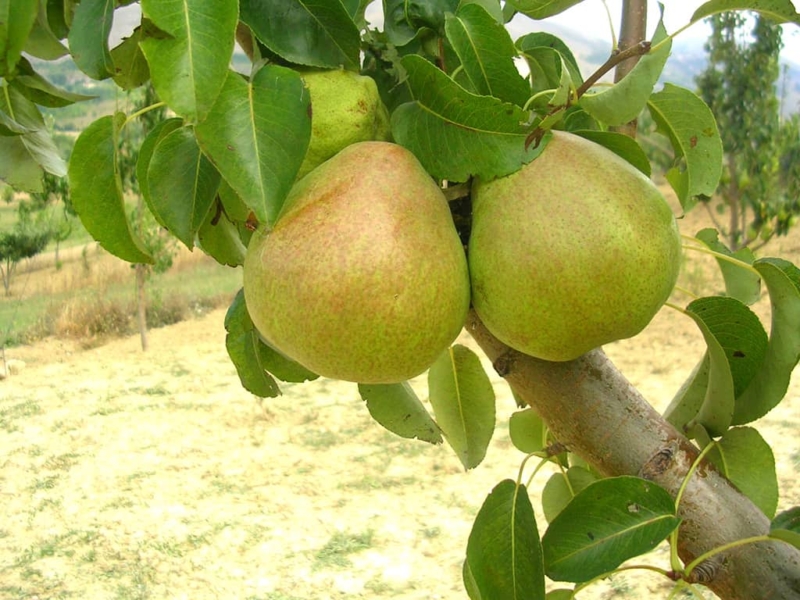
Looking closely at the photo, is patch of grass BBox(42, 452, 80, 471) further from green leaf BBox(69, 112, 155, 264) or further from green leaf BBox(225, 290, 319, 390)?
green leaf BBox(69, 112, 155, 264)

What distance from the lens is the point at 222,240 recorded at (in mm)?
773

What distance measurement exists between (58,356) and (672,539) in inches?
260

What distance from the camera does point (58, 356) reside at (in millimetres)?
6543

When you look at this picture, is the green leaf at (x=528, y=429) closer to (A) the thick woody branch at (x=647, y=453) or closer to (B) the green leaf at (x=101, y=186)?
(A) the thick woody branch at (x=647, y=453)

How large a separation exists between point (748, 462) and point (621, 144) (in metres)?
0.38

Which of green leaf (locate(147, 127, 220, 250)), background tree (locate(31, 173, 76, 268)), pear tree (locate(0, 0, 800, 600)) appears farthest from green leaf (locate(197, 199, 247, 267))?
background tree (locate(31, 173, 76, 268))

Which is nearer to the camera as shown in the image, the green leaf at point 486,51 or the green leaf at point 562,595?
the green leaf at point 486,51

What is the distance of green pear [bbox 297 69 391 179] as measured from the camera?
2.09 ft

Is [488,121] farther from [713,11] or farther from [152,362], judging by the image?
[152,362]

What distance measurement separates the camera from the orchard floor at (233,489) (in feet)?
10.6

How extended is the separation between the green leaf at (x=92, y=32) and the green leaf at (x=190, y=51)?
10 centimetres

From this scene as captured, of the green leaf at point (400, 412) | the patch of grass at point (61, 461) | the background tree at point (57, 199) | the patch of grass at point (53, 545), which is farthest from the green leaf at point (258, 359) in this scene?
the background tree at point (57, 199)

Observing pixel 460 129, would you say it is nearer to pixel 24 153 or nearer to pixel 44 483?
pixel 24 153

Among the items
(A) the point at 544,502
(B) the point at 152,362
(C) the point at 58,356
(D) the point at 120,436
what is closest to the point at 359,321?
(A) the point at 544,502
